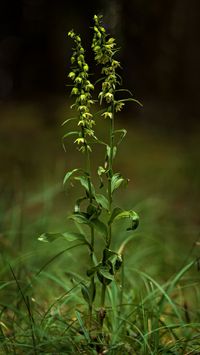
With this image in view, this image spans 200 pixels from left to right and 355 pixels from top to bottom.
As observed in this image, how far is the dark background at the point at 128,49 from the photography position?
19.8 feet

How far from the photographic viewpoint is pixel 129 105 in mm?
6648

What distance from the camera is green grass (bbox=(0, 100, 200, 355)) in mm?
1853

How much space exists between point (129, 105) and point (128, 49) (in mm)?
605

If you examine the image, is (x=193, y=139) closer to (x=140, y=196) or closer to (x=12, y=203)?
(x=140, y=196)

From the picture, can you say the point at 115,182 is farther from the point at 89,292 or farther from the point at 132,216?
the point at 89,292

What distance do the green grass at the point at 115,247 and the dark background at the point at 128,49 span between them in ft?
1.23

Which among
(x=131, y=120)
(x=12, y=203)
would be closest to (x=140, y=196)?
(x=12, y=203)

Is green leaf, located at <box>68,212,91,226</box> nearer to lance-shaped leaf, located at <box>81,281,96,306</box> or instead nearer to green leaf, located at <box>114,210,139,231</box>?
green leaf, located at <box>114,210,139,231</box>

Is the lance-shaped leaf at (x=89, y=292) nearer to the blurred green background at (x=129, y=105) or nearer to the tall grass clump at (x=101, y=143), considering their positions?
A: the tall grass clump at (x=101, y=143)

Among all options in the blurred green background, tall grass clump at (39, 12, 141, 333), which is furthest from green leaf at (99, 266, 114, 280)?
the blurred green background

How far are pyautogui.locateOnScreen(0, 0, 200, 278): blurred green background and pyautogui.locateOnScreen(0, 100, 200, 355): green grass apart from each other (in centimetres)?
2

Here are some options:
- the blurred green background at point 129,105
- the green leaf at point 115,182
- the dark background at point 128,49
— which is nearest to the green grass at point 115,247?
the blurred green background at point 129,105

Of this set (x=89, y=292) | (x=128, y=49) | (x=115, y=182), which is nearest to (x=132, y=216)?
(x=115, y=182)

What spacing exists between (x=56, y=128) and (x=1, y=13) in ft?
5.14
